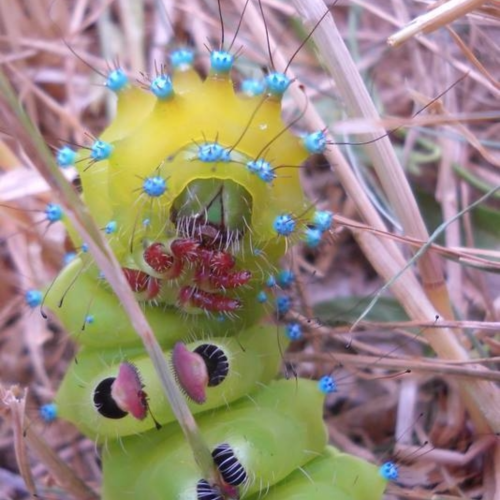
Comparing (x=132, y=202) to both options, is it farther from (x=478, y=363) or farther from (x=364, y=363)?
(x=478, y=363)

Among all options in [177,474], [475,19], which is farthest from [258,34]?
[177,474]

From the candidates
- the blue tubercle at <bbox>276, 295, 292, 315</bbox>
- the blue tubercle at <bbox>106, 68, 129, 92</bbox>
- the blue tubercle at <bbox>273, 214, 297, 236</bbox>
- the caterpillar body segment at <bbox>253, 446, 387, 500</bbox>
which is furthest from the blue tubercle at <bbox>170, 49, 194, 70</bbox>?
the caterpillar body segment at <bbox>253, 446, 387, 500</bbox>

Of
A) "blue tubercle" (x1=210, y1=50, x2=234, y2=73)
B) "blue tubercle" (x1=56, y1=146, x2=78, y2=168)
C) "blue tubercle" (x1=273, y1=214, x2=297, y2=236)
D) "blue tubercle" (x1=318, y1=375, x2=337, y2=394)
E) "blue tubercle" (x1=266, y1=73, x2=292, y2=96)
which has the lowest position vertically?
"blue tubercle" (x1=318, y1=375, x2=337, y2=394)

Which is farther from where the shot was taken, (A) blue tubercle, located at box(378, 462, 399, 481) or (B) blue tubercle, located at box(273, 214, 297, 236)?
(A) blue tubercle, located at box(378, 462, 399, 481)

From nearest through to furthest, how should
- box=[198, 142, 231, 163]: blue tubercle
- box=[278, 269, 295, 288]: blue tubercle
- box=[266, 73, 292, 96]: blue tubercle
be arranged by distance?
box=[198, 142, 231, 163]: blue tubercle < box=[266, 73, 292, 96]: blue tubercle < box=[278, 269, 295, 288]: blue tubercle

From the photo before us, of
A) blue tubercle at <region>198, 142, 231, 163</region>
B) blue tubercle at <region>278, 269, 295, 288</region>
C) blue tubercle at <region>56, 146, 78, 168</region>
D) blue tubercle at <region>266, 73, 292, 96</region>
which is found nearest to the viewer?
blue tubercle at <region>198, 142, 231, 163</region>

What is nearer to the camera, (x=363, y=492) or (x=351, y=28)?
(x=363, y=492)

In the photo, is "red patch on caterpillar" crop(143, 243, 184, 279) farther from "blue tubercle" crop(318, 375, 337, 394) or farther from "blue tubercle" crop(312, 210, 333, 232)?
"blue tubercle" crop(318, 375, 337, 394)

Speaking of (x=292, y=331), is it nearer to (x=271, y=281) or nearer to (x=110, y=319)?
(x=271, y=281)
